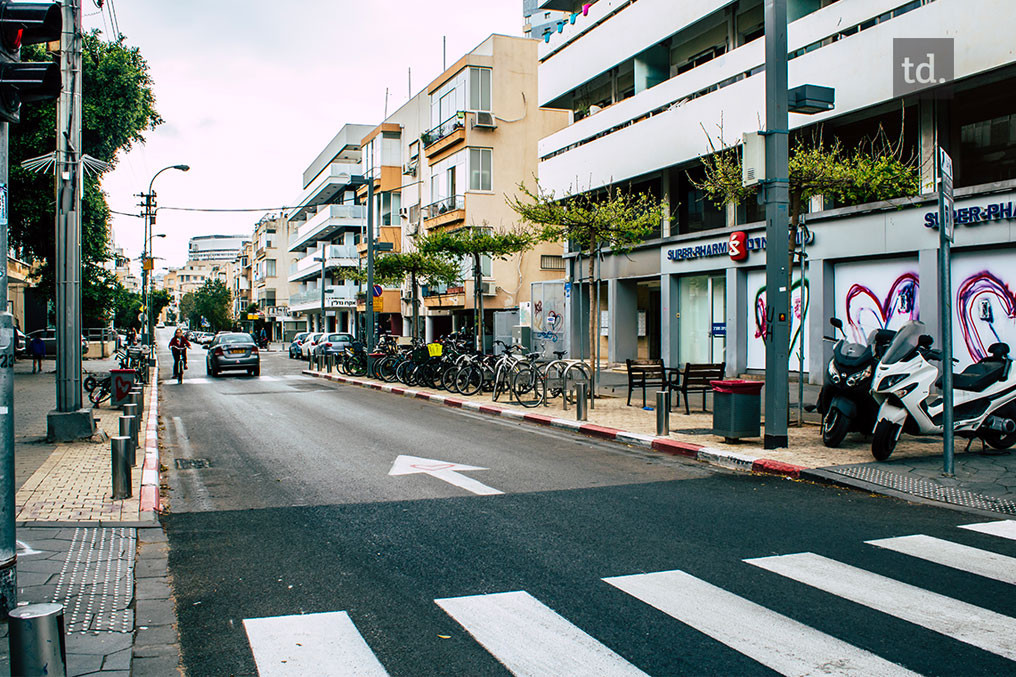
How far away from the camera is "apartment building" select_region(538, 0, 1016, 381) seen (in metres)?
15.0

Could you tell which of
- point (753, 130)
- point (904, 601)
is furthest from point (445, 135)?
point (904, 601)

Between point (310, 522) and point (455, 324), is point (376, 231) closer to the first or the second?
point (455, 324)

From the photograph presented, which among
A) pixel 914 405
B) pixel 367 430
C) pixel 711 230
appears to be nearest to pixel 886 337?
pixel 914 405

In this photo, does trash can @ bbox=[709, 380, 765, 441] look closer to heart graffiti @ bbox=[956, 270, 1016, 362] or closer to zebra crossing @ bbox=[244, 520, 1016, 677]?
zebra crossing @ bbox=[244, 520, 1016, 677]

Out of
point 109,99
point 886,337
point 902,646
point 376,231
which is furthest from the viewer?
point 376,231

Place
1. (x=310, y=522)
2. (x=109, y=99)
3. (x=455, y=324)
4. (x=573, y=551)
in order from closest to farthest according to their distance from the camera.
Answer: (x=573, y=551), (x=310, y=522), (x=109, y=99), (x=455, y=324)

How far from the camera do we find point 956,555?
Answer: 5.64 m

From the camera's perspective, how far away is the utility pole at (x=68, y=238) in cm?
1127

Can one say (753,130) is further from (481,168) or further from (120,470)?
(481,168)

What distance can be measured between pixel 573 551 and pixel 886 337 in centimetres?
618

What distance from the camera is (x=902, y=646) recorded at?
401 centimetres

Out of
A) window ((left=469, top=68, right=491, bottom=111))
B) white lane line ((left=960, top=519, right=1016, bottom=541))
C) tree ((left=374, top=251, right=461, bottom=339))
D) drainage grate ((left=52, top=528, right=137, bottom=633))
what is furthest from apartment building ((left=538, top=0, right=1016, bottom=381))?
drainage grate ((left=52, top=528, right=137, bottom=633))

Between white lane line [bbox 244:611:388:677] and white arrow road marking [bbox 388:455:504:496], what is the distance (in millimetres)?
3542

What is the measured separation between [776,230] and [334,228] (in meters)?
58.8
